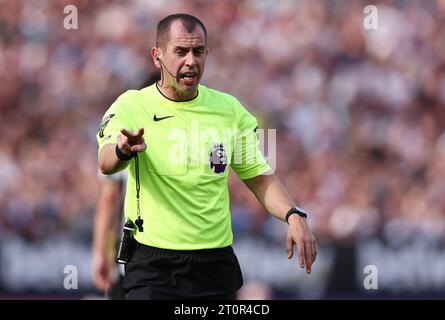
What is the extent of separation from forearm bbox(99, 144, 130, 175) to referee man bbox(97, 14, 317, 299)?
3.0 inches

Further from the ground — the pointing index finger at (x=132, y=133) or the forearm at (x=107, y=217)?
the pointing index finger at (x=132, y=133)

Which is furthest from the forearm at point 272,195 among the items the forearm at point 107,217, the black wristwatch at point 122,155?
the forearm at point 107,217

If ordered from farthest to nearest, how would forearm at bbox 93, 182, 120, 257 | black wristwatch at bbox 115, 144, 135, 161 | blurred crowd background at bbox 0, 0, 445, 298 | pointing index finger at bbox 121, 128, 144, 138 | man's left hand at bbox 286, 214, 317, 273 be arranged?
blurred crowd background at bbox 0, 0, 445, 298, forearm at bbox 93, 182, 120, 257, man's left hand at bbox 286, 214, 317, 273, black wristwatch at bbox 115, 144, 135, 161, pointing index finger at bbox 121, 128, 144, 138

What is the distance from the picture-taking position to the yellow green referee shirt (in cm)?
525

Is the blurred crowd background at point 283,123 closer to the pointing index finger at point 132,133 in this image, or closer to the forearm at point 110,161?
the forearm at point 110,161

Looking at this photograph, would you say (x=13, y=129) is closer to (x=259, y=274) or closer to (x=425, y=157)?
(x=259, y=274)

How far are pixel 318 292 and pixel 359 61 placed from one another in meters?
3.01

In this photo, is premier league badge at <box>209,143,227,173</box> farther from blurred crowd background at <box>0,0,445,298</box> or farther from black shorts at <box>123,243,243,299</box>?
A: blurred crowd background at <box>0,0,445,298</box>

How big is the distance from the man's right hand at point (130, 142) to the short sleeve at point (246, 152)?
0.98 meters

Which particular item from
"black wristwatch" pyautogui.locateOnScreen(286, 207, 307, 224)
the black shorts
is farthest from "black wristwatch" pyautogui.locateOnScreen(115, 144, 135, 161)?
"black wristwatch" pyautogui.locateOnScreen(286, 207, 307, 224)

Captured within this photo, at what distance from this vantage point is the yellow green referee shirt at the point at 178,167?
17.2ft

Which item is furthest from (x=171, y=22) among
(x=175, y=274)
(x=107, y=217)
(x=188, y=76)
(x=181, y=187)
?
(x=107, y=217)

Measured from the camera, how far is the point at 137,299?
5219 mm

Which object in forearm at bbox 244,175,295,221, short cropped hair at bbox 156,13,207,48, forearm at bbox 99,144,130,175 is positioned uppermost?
short cropped hair at bbox 156,13,207,48
